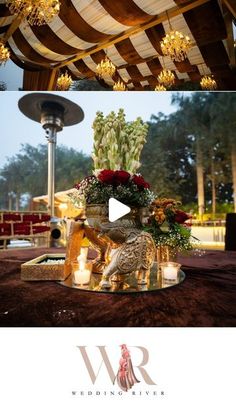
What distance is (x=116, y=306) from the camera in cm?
45

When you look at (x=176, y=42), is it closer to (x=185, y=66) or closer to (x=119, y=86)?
(x=185, y=66)

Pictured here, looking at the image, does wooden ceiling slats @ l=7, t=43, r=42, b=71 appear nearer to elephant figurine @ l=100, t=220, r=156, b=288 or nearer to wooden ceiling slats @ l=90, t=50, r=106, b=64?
wooden ceiling slats @ l=90, t=50, r=106, b=64

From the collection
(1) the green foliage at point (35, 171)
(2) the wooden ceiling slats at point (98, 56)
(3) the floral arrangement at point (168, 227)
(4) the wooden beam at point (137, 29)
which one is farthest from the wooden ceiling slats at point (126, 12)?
(1) the green foliage at point (35, 171)

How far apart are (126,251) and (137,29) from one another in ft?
8.35

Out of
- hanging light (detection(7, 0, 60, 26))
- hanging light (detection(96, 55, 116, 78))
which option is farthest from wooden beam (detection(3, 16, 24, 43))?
hanging light (detection(96, 55, 116, 78))

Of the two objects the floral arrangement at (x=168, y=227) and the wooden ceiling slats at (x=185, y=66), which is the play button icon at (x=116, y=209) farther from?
the wooden ceiling slats at (x=185, y=66)

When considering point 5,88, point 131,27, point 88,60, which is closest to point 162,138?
point 88,60

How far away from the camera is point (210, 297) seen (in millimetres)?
509

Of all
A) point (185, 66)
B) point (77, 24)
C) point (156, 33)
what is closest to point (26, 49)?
point (77, 24)

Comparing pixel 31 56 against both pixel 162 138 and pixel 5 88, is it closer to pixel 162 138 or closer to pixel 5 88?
pixel 5 88

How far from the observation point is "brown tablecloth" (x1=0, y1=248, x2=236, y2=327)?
41 cm

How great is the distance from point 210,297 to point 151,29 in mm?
2824
